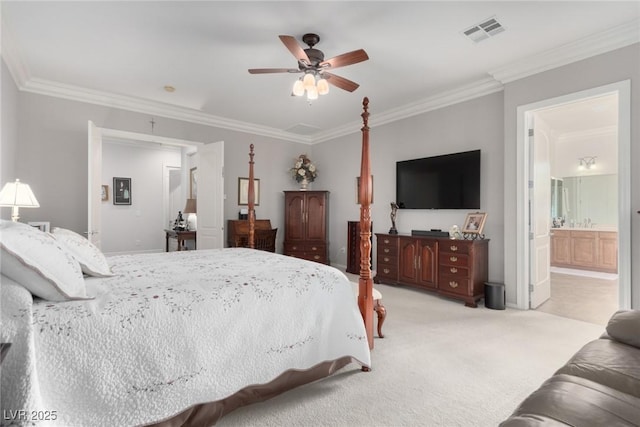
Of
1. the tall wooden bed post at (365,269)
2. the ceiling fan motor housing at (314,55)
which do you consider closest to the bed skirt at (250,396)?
the tall wooden bed post at (365,269)

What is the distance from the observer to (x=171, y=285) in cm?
167

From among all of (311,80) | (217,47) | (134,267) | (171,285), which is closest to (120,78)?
(217,47)

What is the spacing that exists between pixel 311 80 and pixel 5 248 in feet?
7.66

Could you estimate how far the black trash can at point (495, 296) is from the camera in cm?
360

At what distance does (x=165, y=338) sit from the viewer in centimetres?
139

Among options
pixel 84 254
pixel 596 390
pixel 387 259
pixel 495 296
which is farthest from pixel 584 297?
pixel 84 254

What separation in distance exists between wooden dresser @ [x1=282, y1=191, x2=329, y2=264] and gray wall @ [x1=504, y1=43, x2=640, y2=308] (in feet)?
10.1

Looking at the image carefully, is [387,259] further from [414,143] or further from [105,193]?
[105,193]

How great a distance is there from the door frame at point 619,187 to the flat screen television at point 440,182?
55cm

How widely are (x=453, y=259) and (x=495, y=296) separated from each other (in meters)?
0.60

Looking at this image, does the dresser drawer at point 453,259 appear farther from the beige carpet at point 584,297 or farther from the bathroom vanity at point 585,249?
the bathroom vanity at point 585,249

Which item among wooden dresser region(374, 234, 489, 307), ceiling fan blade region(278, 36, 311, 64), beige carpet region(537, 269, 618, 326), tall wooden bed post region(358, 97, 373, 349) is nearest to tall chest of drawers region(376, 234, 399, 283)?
wooden dresser region(374, 234, 489, 307)

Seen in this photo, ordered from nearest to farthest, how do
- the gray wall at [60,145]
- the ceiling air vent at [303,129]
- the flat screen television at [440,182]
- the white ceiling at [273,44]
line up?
1. the white ceiling at [273,44]
2. the gray wall at [60,145]
3. the flat screen television at [440,182]
4. the ceiling air vent at [303,129]

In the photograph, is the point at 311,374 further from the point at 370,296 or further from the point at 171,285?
the point at 171,285
